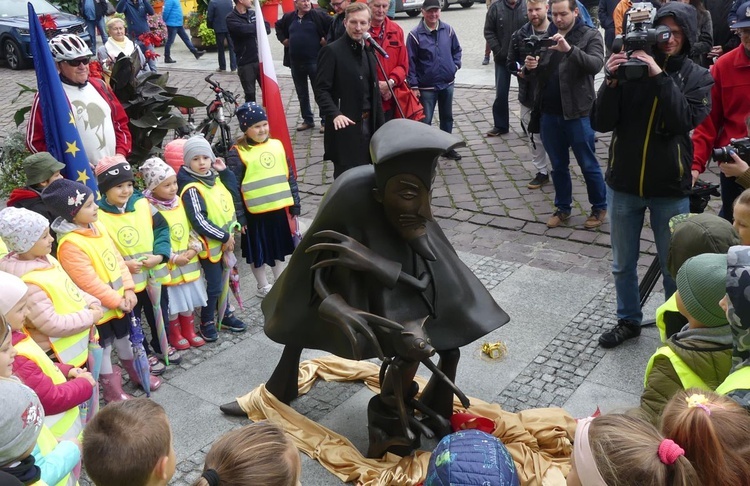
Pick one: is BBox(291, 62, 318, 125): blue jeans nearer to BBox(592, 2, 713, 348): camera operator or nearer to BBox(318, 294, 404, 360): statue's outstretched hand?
BBox(592, 2, 713, 348): camera operator

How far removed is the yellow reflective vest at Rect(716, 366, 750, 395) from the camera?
2.69 meters

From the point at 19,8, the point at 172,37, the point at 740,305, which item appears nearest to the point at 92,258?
the point at 740,305

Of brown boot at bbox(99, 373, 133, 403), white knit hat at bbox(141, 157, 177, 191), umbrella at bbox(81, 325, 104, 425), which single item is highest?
white knit hat at bbox(141, 157, 177, 191)

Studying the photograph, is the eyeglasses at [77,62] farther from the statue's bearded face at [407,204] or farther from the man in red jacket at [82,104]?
the statue's bearded face at [407,204]

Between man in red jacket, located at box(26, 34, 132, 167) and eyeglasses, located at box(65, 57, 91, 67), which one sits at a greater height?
Result: eyeglasses, located at box(65, 57, 91, 67)

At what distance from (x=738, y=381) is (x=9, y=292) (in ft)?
9.93

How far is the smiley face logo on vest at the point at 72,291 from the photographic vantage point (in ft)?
13.3

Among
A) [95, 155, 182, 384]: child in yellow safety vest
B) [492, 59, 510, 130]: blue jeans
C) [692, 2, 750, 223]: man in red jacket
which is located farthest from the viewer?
[492, 59, 510, 130]: blue jeans

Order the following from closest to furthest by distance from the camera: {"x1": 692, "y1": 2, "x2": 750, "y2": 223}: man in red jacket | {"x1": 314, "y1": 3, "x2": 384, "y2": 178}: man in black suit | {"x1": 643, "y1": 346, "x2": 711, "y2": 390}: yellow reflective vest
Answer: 1. {"x1": 643, "y1": 346, "x2": 711, "y2": 390}: yellow reflective vest
2. {"x1": 692, "y1": 2, "x2": 750, "y2": 223}: man in red jacket
3. {"x1": 314, "y1": 3, "x2": 384, "y2": 178}: man in black suit

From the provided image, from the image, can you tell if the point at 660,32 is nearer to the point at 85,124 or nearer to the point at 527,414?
the point at 527,414

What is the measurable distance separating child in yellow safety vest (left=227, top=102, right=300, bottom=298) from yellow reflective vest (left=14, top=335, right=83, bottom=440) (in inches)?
97.7

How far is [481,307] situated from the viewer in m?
3.93

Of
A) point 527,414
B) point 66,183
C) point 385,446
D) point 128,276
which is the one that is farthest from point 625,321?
point 66,183

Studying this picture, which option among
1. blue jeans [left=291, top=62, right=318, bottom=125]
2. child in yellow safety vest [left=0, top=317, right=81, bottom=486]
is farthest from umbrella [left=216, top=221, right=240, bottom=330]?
blue jeans [left=291, top=62, right=318, bottom=125]
